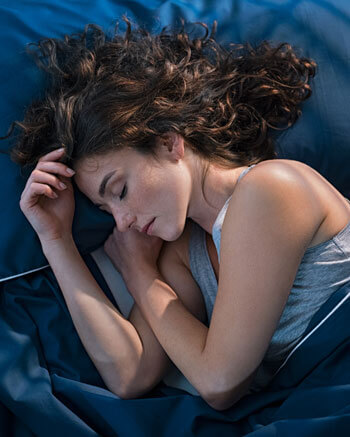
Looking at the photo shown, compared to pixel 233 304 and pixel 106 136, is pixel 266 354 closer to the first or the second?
pixel 233 304

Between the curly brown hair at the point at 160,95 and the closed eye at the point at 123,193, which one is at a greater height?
the curly brown hair at the point at 160,95

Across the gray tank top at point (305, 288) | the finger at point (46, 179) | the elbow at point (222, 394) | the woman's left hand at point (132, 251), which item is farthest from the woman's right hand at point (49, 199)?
the elbow at point (222, 394)

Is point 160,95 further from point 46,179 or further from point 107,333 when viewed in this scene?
point 107,333

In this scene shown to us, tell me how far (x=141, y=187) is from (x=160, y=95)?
206 mm

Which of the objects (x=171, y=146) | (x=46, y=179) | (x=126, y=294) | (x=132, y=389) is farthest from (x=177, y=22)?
(x=132, y=389)

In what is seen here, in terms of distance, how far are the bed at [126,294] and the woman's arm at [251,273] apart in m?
0.09

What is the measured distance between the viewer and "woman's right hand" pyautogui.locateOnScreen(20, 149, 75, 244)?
134 centimetres

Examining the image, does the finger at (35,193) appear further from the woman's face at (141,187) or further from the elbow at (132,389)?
the elbow at (132,389)

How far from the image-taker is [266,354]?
4.41 ft

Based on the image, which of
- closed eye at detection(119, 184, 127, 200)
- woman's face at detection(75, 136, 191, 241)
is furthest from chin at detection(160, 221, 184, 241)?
closed eye at detection(119, 184, 127, 200)

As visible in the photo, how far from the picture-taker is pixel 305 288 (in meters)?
1.29

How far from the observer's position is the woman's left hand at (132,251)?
1436 millimetres

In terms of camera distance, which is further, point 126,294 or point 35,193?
point 126,294

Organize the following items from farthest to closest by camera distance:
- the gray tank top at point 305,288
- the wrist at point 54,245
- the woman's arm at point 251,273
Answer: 1. the wrist at point 54,245
2. the gray tank top at point 305,288
3. the woman's arm at point 251,273
